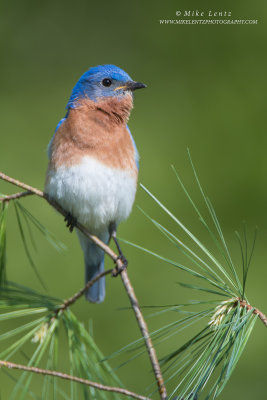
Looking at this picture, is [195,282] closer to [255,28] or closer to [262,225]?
[262,225]

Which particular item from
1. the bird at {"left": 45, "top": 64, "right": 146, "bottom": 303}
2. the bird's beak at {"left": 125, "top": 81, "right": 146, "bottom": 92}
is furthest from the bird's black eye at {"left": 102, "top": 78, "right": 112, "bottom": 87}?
the bird's beak at {"left": 125, "top": 81, "right": 146, "bottom": 92}

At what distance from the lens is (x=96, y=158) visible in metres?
3.19

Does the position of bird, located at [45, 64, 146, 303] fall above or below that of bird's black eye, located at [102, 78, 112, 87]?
below

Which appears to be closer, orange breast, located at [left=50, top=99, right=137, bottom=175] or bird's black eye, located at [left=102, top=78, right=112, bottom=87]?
orange breast, located at [left=50, top=99, right=137, bottom=175]

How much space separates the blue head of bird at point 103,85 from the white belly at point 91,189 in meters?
0.54

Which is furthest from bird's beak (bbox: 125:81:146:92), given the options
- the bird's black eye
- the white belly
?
the white belly

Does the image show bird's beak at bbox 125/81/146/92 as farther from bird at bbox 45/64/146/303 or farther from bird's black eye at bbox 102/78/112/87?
bird's black eye at bbox 102/78/112/87

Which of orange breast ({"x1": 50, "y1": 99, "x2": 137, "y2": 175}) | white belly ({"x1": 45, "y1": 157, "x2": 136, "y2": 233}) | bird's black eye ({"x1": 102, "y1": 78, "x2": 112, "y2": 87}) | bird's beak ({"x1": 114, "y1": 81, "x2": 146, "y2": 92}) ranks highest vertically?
bird's black eye ({"x1": 102, "y1": 78, "x2": 112, "y2": 87})

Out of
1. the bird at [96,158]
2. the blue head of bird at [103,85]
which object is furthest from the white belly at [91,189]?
the blue head of bird at [103,85]

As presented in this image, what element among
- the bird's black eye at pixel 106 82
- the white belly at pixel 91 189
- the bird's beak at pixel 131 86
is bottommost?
the white belly at pixel 91 189

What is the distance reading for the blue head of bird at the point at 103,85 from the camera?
3.56m

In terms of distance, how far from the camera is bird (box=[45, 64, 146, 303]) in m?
3.15

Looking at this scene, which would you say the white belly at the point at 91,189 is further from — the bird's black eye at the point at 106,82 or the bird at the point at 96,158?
the bird's black eye at the point at 106,82

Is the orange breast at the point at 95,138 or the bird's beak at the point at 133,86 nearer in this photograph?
the orange breast at the point at 95,138
